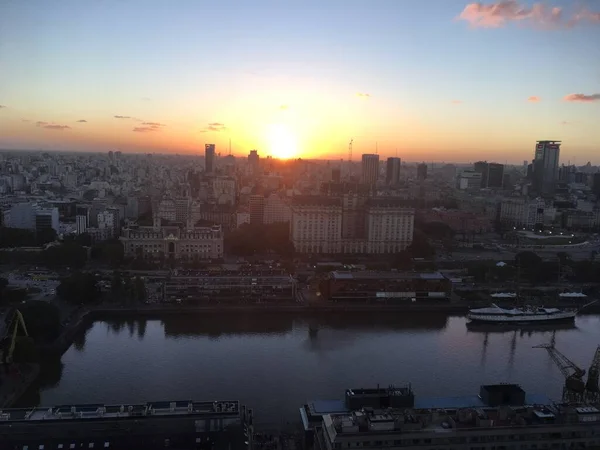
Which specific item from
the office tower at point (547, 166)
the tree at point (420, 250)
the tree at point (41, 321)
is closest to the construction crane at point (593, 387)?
the tree at point (41, 321)

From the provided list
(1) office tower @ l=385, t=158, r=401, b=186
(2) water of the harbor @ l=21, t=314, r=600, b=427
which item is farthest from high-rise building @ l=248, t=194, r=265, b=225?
(1) office tower @ l=385, t=158, r=401, b=186

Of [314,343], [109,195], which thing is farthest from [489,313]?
[109,195]

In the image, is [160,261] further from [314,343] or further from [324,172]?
[324,172]

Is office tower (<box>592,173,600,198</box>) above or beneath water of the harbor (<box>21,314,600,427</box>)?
above

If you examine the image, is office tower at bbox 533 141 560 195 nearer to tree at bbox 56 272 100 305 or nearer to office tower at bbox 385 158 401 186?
office tower at bbox 385 158 401 186

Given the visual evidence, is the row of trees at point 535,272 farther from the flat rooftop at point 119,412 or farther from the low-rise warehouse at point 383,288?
the flat rooftop at point 119,412

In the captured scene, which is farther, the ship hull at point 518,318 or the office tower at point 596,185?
the office tower at point 596,185
